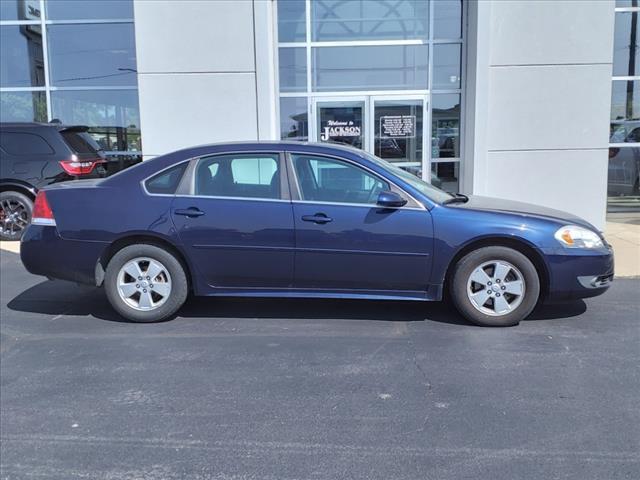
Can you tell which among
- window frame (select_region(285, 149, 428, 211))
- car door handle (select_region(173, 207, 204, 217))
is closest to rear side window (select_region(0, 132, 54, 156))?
car door handle (select_region(173, 207, 204, 217))

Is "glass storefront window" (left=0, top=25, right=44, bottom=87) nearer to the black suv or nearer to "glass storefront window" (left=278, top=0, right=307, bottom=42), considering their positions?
the black suv

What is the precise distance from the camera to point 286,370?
418 centimetres

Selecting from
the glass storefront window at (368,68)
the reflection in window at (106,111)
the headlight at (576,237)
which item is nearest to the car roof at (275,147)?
the headlight at (576,237)

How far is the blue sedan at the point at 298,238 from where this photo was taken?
16.1ft

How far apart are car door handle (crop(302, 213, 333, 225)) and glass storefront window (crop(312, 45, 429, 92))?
6339mm

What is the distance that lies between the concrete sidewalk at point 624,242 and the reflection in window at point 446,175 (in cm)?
265

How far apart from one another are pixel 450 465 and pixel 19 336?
3843 millimetres

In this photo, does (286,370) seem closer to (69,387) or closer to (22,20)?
(69,387)

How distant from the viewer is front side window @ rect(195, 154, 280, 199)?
5133 millimetres

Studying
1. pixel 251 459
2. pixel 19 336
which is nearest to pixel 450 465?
pixel 251 459

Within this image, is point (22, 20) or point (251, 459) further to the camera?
point (22, 20)

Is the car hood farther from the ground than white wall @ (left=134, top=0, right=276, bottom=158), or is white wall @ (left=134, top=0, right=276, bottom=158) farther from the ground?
white wall @ (left=134, top=0, right=276, bottom=158)

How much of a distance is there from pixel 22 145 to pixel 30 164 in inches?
13.2

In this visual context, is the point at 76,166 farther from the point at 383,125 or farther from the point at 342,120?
the point at 383,125
